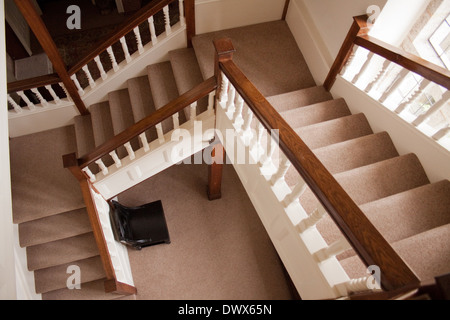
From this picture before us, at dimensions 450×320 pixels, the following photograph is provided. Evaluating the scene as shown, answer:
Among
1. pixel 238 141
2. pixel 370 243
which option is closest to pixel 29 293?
pixel 238 141

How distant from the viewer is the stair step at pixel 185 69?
333 centimetres

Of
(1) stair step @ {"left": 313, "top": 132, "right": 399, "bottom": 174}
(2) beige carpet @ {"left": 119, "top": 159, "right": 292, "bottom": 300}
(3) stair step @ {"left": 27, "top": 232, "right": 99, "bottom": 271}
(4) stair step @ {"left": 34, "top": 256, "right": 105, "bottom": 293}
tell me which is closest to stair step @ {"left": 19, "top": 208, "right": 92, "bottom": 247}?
(3) stair step @ {"left": 27, "top": 232, "right": 99, "bottom": 271}

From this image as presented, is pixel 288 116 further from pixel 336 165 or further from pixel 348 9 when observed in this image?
pixel 348 9

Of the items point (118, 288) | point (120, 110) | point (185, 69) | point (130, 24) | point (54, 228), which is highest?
point (130, 24)

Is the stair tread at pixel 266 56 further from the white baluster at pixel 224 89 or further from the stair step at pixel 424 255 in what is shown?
the stair step at pixel 424 255

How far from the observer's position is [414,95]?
2146 mm

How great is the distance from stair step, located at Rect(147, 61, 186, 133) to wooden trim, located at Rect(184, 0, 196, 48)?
15.1 inches

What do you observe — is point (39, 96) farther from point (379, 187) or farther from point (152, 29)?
point (379, 187)

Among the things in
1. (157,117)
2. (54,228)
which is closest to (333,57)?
(157,117)

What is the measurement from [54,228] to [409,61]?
357cm

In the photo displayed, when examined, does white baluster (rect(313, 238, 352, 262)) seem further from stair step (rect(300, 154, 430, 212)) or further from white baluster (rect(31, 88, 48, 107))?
white baluster (rect(31, 88, 48, 107))

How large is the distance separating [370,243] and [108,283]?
248cm

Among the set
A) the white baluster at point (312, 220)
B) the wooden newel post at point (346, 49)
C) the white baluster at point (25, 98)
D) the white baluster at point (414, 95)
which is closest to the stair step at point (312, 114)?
the wooden newel post at point (346, 49)
